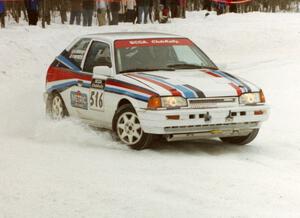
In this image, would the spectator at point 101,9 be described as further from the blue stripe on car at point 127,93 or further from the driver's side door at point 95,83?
the blue stripe on car at point 127,93

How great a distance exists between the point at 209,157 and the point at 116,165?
4.00ft

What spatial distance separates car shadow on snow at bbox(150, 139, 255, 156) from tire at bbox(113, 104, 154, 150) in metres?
0.27

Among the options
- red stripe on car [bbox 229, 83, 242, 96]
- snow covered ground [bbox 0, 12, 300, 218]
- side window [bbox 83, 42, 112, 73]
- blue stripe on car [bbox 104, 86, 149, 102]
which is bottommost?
snow covered ground [bbox 0, 12, 300, 218]

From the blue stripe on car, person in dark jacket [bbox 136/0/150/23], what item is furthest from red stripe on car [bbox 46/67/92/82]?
person in dark jacket [bbox 136/0/150/23]

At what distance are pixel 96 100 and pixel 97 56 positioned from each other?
2.39ft

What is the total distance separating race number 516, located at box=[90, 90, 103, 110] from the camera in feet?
30.5

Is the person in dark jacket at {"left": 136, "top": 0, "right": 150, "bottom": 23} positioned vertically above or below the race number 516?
above

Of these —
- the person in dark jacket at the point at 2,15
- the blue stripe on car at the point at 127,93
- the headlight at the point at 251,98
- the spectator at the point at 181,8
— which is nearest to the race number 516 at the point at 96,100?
the blue stripe on car at the point at 127,93

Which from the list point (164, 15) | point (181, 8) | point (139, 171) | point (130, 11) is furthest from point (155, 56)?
point (181, 8)

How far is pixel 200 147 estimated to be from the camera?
9.16 meters

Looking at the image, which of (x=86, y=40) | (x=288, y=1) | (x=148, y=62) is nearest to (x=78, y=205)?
(x=148, y=62)

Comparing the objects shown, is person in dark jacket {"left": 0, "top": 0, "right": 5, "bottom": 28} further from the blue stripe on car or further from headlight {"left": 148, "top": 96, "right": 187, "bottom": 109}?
headlight {"left": 148, "top": 96, "right": 187, "bottom": 109}

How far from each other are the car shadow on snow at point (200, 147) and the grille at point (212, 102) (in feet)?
2.09

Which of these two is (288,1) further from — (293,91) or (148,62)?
(148,62)
